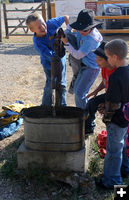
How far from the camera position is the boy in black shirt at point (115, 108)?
2977 millimetres

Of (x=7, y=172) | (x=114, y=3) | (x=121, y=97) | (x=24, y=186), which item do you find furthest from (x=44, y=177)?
(x=114, y=3)

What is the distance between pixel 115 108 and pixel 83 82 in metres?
1.16

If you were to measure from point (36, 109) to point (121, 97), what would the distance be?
117 centimetres

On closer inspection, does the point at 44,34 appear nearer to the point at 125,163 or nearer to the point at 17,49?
the point at 125,163

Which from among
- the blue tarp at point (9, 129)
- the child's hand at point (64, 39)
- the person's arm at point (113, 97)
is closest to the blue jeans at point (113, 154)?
the person's arm at point (113, 97)

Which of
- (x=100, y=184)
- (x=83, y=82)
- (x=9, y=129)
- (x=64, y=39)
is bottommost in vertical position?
(x=100, y=184)

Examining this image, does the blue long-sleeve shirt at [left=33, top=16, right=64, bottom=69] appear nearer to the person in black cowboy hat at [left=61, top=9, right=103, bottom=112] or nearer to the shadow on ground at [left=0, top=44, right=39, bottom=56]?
the person in black cowboy hat at [left=61, top=9, right=103, bottom=112]

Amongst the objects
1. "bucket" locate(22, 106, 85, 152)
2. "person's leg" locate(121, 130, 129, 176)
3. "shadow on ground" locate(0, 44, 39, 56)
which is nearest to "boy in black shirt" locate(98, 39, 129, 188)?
"person's leg" locate(121, 130, 129, 176)

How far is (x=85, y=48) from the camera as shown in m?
3.79

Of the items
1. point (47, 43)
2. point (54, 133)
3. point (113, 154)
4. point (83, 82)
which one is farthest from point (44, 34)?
point (113, 154)

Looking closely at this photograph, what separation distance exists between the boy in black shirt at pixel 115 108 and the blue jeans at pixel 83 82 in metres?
0.93

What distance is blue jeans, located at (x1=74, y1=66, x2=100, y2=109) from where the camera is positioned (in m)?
4.10

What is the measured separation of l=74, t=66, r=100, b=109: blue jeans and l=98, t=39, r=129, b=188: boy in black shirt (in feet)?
3.05

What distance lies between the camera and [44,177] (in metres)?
3.48
